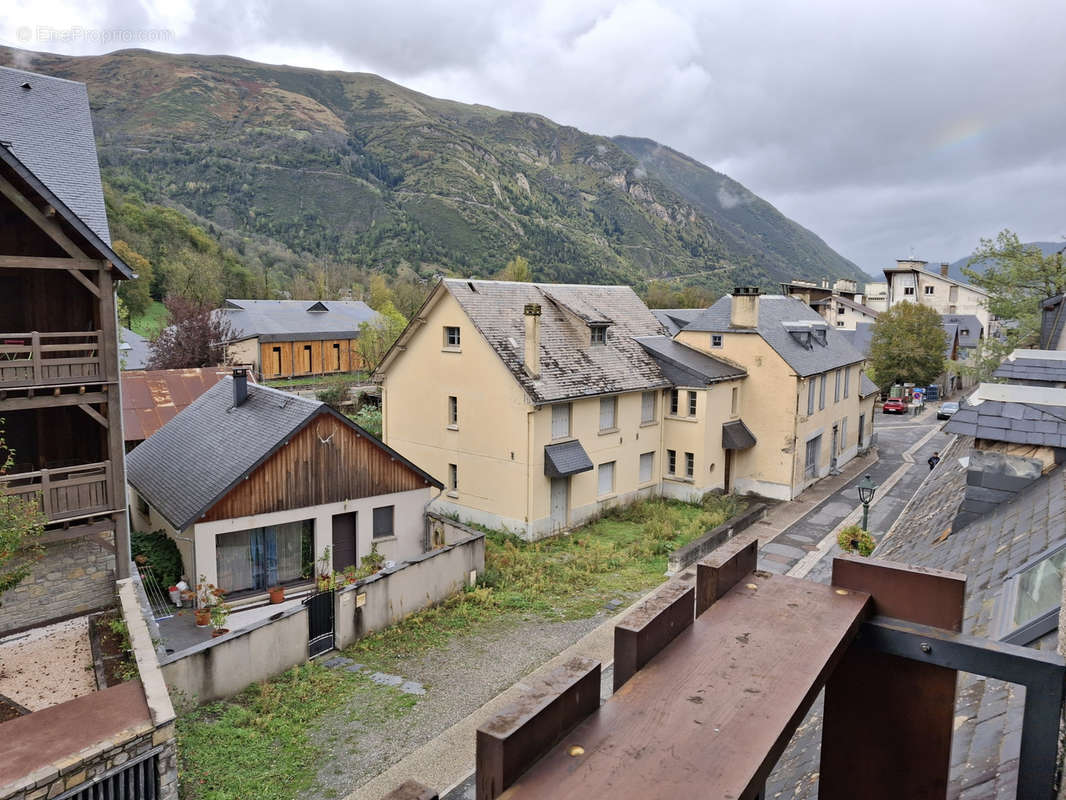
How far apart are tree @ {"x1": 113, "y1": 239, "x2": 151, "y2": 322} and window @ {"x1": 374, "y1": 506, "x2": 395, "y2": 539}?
58.1 meters

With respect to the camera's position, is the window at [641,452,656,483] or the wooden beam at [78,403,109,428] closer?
the wooden beam at [78,403,109,428]

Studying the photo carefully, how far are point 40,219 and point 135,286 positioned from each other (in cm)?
6439

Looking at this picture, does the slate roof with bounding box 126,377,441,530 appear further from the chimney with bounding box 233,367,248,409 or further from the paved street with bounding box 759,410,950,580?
the paved street with bounding box 759,410,950,580

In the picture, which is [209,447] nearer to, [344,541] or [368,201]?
[344,541]

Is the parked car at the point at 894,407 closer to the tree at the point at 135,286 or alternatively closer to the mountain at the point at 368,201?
the tree at the point at 135,286

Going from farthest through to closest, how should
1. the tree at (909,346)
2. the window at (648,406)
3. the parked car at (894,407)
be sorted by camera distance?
the parked car at (894,407) → the tree at (909,346) → the window at (648,406)

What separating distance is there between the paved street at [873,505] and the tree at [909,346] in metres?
7.82

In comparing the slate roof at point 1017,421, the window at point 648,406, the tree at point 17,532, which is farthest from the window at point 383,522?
the slate roof at point 1017,421

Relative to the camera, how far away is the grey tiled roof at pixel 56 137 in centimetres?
1555

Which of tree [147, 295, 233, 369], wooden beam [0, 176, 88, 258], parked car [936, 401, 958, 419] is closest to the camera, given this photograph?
wooden beam [0, 176, 88, 258]

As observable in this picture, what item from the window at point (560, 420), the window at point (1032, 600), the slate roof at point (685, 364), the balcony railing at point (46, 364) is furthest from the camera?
the slate roof at point (685, 364)

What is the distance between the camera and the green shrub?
62.2 feet

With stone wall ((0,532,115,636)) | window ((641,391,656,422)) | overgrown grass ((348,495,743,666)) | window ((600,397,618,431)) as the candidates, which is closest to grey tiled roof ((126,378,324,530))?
stone wall ((0,532,115,636))

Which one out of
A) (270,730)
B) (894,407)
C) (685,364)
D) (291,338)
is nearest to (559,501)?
(685,364)
